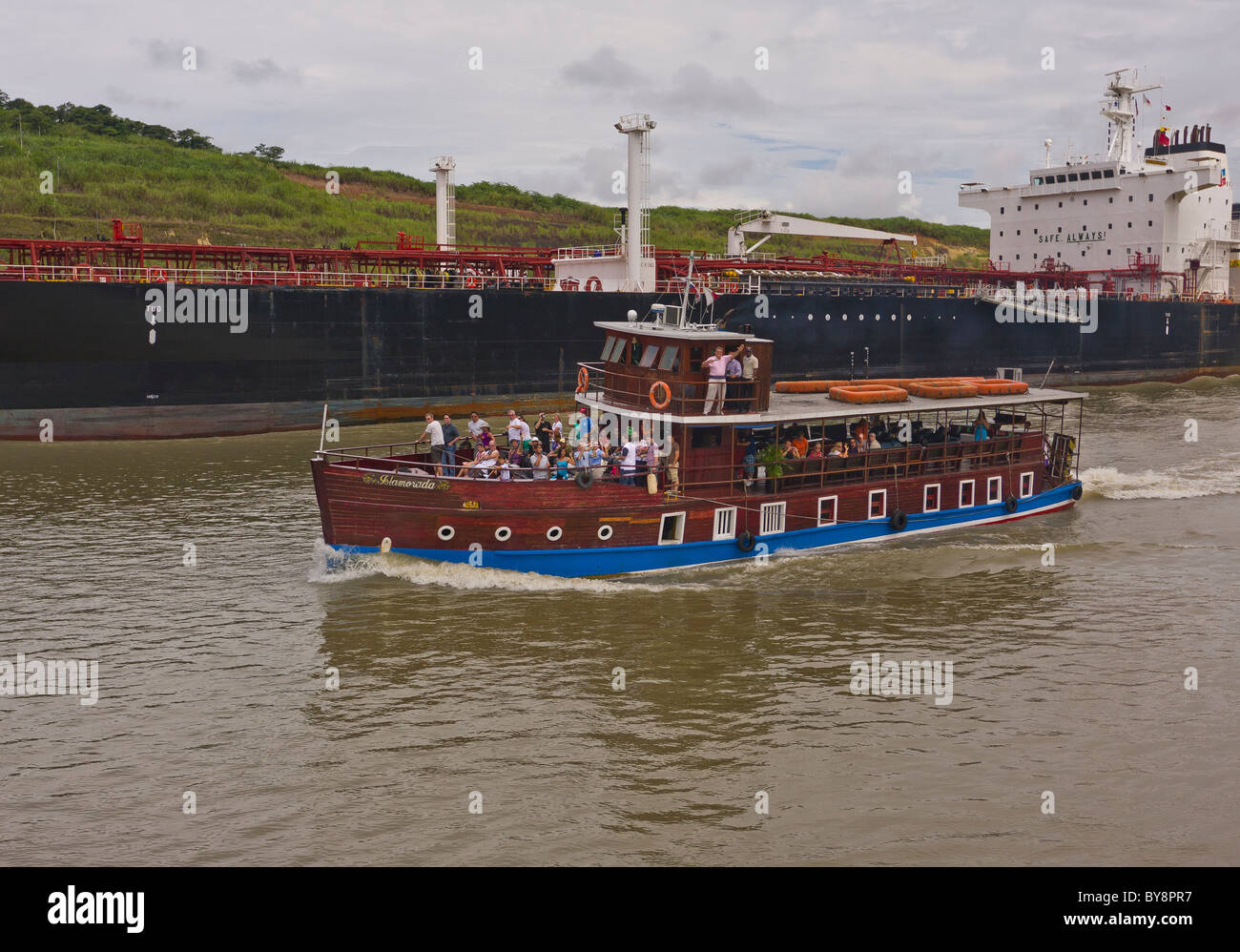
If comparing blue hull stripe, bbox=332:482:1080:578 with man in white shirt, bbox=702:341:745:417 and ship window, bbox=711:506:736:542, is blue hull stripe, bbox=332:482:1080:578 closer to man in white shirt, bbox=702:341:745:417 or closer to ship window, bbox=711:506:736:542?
ship window, bbox=711:506:736:542

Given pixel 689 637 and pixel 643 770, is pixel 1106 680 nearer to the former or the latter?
pixel 689 637

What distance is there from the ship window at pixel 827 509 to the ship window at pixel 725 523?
2461mm

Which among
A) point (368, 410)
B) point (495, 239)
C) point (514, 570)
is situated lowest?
point (514, 570)

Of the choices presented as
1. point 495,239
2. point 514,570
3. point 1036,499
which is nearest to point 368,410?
point 514,570

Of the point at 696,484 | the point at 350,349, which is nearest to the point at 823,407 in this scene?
the point at 696,484

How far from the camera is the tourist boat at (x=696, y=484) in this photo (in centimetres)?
2056

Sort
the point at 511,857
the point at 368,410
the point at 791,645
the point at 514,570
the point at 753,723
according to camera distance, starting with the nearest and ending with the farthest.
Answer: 1. the point at 511,857
2. the point at 753,723
3. the point at 791,645
4. the point at 514,570
5. the point at 368,410

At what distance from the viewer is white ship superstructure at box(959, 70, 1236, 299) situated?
222 ft

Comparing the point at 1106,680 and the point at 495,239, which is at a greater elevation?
the point at 495,239

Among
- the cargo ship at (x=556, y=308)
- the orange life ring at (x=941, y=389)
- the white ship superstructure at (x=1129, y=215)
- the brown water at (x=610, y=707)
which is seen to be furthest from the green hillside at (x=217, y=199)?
the orange life ring at (x=941, y=389)

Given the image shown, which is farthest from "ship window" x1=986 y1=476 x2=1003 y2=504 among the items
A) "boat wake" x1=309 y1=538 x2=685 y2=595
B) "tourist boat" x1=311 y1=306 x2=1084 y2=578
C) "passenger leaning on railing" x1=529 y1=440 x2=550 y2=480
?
"passenger leaning on railing" x1=529 y1=440 x2=550 y2=480

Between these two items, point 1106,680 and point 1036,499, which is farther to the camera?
point 1036,499

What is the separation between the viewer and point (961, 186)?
78250 millimetres

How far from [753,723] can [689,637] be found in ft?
11.9
